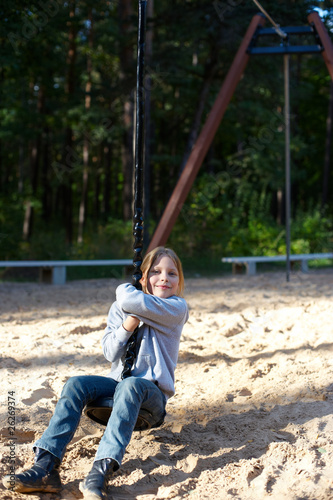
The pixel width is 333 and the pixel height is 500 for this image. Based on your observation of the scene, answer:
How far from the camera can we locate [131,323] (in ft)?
8.21

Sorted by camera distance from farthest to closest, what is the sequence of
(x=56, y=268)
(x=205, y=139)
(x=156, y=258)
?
(x=56, y=268) < (x=205, y=139) < (x=156, y=258)

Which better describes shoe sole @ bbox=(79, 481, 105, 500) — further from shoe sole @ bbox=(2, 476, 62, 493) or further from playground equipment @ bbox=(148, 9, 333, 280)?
playground equipment @ bbox=(148, 9, 333, 280)

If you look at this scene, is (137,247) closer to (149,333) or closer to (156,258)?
(156,258)

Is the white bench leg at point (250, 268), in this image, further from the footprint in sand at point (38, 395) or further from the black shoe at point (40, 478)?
the black shoe at point (40, 478)

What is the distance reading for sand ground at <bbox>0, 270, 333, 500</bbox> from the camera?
2418 mm

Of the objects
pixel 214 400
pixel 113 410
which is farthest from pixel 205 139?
pixel 113 410

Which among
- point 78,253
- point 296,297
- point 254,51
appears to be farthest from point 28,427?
point 78,253

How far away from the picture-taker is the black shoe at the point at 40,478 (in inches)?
86.4

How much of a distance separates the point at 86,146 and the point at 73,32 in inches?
146

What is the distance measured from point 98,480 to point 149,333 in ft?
2.42

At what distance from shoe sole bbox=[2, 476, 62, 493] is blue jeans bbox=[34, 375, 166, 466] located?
5.2 inches

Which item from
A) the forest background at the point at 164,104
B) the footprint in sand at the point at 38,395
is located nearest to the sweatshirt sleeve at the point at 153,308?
the footprint in sand at the point at 38,395

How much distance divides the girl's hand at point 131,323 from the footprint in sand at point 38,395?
1095mm

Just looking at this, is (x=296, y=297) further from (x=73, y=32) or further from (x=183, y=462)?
(x=73, y=32)
